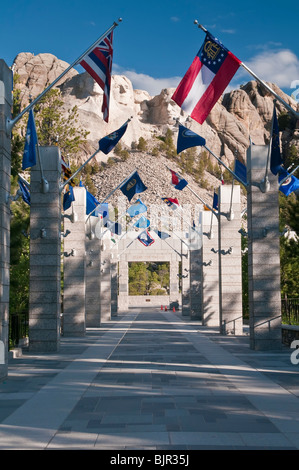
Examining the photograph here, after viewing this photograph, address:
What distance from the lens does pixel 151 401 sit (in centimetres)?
997

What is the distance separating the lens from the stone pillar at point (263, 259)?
1917cm

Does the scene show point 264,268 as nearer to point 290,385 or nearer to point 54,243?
point 54,243

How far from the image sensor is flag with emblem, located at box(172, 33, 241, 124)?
1458 centimetres

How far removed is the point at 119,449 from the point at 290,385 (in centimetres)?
581

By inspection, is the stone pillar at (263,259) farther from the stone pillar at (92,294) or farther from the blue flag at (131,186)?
the stone pillar at (92,294)

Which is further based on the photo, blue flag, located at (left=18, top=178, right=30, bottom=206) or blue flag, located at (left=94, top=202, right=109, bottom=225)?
blue flag, located at (left=94, top=202, right=109, bottom=225)

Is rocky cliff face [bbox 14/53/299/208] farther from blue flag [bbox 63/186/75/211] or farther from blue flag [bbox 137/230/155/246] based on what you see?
blue flag [bbox 63/186/75/211]

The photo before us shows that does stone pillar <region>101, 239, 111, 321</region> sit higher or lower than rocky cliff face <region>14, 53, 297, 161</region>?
lower

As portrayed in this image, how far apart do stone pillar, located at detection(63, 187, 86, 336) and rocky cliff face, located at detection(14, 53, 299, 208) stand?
3526 inches

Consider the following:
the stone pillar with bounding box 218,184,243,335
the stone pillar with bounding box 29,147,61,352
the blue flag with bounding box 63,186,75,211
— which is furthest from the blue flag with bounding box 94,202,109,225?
the stone pillar with bounding box 29,147,61,352

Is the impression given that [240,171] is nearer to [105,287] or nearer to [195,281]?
[195,281]

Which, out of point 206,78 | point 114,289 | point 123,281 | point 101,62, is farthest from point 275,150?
point 123,281

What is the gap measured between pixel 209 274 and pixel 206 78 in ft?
62.6

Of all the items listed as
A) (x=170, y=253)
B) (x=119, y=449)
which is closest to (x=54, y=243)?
(x=119, y=449)
